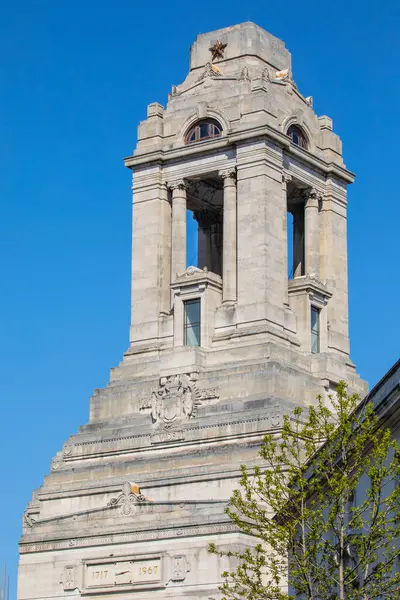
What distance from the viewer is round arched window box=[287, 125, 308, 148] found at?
8750 centimetres

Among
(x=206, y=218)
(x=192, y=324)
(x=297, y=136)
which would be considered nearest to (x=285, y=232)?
(x=297, y=136)

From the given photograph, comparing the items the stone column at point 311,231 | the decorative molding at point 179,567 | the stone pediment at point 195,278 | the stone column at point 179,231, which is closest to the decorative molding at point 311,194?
the stone column at point 311,231

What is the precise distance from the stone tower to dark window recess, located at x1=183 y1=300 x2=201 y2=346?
0.10 meters

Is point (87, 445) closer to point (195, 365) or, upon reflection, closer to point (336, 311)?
point (195, 365)

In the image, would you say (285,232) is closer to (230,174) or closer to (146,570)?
(230,174)

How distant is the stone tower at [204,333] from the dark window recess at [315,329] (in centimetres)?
11

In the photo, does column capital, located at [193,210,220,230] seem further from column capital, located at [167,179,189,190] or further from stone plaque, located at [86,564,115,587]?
stone plaque, located at [86,564,115,587]

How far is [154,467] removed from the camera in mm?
78188

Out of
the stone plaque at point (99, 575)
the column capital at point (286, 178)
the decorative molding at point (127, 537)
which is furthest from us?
the column capital at point (286, 178)

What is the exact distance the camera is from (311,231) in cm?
8712

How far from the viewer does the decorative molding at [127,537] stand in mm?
69688

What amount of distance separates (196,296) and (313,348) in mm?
6916

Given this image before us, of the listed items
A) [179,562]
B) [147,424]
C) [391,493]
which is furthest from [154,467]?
[391,493]

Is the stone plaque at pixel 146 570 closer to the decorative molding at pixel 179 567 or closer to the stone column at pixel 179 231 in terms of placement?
the decorative molding at pixel 179 567
